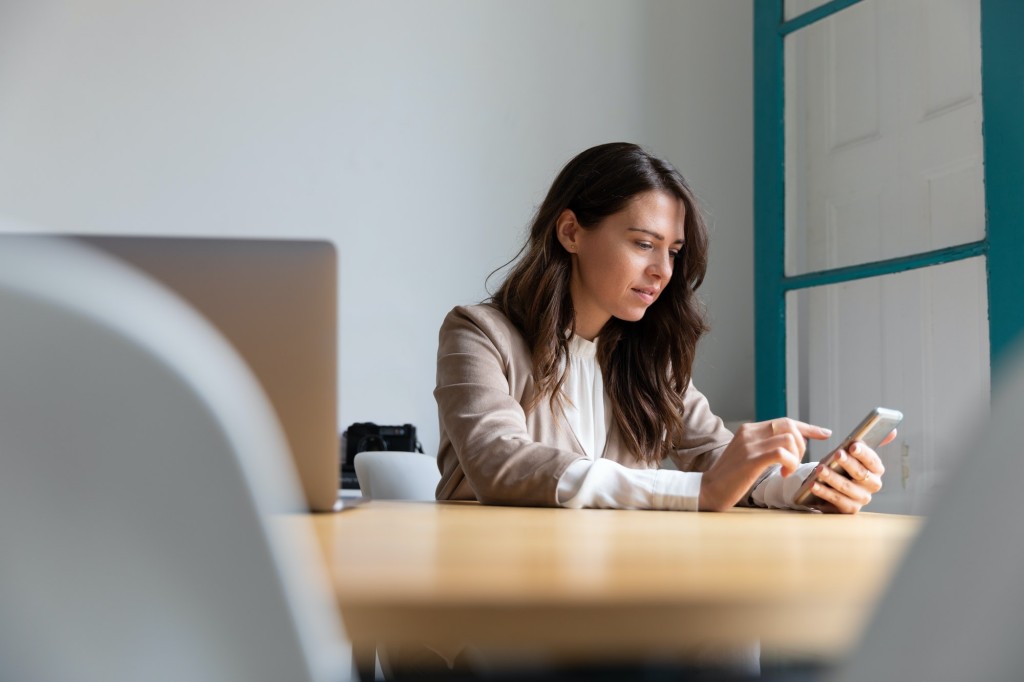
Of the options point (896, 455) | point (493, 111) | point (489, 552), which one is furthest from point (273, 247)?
point (493, 111)

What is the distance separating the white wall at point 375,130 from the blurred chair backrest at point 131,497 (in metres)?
2.79

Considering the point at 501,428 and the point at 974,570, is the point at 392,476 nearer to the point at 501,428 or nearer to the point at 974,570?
the point at 501,428

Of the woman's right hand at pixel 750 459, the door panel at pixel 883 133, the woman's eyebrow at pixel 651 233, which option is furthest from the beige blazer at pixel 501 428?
the door panel at pixel 883 133

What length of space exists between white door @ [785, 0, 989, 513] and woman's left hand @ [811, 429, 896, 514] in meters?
0.93

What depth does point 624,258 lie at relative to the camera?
6.73ft

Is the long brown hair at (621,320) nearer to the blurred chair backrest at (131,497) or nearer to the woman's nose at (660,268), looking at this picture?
the woman's nose at (660,268)

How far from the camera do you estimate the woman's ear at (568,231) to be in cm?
214

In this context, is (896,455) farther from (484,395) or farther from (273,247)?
(273,247)

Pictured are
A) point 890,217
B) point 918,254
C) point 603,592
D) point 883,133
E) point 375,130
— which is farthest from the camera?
point 375,130

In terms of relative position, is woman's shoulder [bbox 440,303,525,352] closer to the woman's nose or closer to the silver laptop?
the woman's nose

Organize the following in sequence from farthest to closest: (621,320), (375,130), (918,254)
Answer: (375,130) → (918,254) → (621,320)

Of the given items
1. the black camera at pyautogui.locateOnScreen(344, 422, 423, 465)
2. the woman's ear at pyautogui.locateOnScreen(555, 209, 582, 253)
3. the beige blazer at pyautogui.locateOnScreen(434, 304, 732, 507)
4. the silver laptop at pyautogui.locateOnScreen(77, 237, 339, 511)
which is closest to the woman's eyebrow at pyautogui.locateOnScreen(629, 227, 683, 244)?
the woman's ear at pyautogui.locateOnScreen(555, 209, 582, 253)

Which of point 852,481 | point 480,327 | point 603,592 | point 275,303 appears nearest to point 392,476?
point 480,327

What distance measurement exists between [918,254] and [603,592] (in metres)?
2.29
